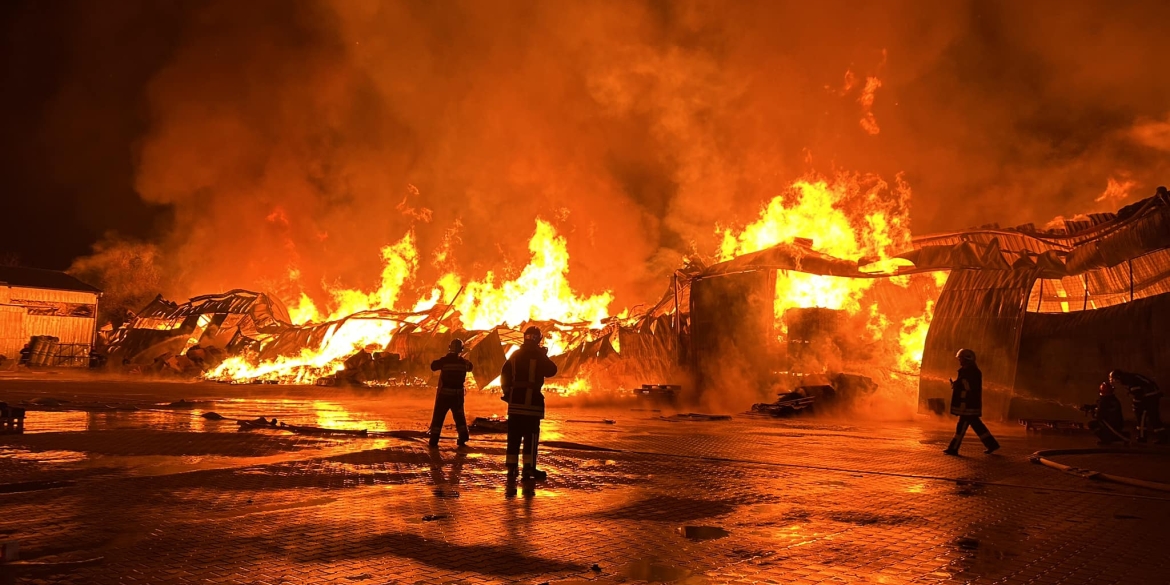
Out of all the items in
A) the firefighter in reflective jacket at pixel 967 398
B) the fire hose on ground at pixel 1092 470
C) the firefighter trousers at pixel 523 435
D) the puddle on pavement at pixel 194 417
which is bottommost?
the puddle on pavement at pixel 194 417

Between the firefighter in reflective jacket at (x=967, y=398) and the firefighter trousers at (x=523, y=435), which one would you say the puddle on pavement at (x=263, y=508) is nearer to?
the firefighter trousers at (x=523, y=435)

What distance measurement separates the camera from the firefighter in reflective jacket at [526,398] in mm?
8149

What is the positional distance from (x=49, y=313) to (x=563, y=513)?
1865 inches

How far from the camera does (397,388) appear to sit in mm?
29609

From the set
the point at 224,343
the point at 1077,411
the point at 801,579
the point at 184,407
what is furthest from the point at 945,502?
the point at 224,343

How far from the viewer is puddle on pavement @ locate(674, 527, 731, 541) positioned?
217 inches

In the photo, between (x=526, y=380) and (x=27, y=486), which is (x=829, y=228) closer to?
(x=526, y=380)

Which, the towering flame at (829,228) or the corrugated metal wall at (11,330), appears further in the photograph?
the corrugated metal wall at (11,330)

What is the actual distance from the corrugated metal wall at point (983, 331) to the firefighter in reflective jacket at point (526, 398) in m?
13.2

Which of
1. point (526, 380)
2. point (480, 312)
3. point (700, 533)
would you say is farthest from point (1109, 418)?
point (480, 312)

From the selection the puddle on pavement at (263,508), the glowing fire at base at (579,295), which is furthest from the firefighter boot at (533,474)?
the glowing fire at base at (579,295)

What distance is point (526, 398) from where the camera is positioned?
328 inches

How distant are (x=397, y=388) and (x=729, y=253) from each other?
13828 mm

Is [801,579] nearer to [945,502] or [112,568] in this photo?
[945,502]
